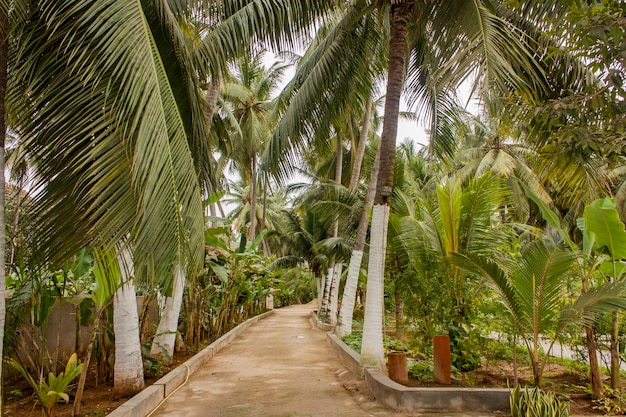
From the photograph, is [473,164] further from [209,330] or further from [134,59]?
[134,59]

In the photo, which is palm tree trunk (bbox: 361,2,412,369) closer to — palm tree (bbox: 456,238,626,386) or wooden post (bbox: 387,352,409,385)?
wooden post (bbox: 387,352,409,385)

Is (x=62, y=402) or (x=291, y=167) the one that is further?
(x=291, y=167)

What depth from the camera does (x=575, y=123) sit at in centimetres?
431

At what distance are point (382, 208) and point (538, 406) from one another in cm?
350

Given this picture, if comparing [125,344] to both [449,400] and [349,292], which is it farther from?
[349,292]

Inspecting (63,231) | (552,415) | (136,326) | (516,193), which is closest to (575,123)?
(552,415)

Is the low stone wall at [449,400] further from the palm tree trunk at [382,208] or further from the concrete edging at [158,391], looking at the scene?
the concrete edging at [158,391]

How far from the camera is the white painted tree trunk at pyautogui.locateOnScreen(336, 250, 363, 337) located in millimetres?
10027

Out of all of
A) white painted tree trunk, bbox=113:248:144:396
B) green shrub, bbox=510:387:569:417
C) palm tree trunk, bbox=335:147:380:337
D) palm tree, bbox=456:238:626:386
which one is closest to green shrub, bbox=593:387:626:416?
palm tree, bbox=456:238:626:386

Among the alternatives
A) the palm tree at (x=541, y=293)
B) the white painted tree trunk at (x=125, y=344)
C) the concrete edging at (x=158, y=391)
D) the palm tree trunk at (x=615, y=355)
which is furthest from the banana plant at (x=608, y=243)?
the white painted tree trunk at (x=125, y=344)

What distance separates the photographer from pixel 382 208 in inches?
271

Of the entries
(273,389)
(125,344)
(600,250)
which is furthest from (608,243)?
(125,344)

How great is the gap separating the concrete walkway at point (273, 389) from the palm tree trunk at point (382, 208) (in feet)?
2.07

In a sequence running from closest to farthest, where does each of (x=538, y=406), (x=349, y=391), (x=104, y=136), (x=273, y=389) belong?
(x=104, y=136)
(x=538, y=406)
(x=349, y=391)
(x=273, y=389)
